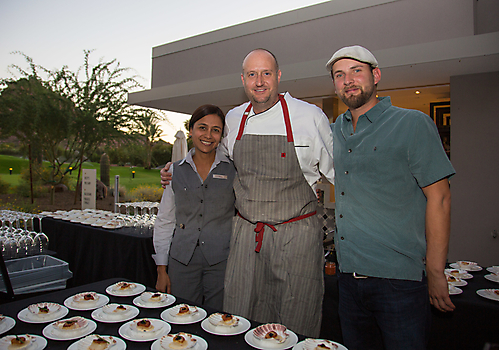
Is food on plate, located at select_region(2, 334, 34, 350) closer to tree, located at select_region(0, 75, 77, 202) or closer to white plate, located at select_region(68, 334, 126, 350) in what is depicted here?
white plate, located at select_region(68, 334, 126, 350)

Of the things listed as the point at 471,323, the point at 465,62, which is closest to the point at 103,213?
the point at 471,323

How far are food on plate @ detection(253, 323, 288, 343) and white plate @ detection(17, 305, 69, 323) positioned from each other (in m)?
0.80

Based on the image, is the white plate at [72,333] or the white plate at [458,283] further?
the white plate at [458,283]

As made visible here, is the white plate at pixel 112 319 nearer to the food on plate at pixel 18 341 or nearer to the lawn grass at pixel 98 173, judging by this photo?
the food on plate at pixel 18 341

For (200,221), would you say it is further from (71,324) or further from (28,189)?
(28,189)

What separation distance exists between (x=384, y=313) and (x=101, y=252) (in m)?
3.70

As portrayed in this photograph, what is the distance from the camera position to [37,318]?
1.35 metres

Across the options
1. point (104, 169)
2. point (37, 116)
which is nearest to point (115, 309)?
point (37, 116)

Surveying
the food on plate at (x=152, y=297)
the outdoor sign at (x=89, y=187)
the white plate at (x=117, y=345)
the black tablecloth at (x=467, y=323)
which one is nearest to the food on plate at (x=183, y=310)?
the food on plate at (x=152, y=297)

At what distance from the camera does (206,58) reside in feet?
29.8

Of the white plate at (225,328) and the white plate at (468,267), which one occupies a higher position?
the white plate at (225,328)

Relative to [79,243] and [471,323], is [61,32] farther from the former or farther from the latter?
[471,323]

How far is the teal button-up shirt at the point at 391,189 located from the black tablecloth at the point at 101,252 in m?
2.73

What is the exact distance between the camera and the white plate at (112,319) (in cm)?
135
